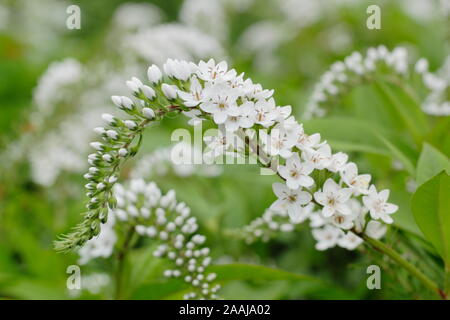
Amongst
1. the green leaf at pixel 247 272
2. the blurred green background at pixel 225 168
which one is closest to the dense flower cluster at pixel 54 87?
the blurred green background at pixel 225 168

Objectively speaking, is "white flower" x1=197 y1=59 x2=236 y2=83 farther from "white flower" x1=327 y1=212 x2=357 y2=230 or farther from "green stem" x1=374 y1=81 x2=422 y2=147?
"green stem" x1=374 y1=81 x2=422 y2=147

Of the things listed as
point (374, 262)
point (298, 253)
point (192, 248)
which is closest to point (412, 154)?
point (374, 262)

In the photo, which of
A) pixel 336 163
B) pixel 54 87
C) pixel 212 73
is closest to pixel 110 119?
pixel 212 73

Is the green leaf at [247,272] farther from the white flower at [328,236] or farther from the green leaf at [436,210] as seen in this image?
the green leaf at [436,210]

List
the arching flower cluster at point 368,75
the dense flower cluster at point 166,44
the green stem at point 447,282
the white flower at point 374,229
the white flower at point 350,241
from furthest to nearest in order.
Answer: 1. the dense flower cluster at point 166,44
2. the arching flower cluster at point 368,75
3. the white flower at point 350,241
4. the green stem at point 447,282
5. the white flower at point 374,229

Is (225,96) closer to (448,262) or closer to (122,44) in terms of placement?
(448,262)

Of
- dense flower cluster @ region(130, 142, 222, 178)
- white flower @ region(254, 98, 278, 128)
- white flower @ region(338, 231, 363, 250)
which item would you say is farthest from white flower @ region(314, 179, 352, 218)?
dense flower cluster @ region(130, 142, 222, 178)
